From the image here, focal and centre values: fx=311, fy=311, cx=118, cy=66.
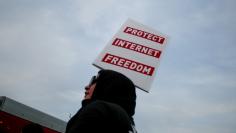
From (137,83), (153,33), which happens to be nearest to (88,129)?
(137,83)

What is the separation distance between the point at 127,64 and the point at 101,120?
100 inches

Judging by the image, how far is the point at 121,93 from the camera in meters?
2.29

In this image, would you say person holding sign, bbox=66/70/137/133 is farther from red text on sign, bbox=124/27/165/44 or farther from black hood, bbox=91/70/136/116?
red text on sign, bbox=124/27/165/44

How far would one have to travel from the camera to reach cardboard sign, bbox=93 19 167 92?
4.43m

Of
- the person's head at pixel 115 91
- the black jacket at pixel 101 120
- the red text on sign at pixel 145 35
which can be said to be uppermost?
the red text on sign at pixel 145 35

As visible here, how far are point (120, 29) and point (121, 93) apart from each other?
293 cm

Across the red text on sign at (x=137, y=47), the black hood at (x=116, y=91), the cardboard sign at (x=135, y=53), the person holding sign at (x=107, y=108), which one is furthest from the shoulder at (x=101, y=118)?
the red text on sign at (x=137, y=47)

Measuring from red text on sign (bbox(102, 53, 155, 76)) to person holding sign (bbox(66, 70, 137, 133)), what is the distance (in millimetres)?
1890

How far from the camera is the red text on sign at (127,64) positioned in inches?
175

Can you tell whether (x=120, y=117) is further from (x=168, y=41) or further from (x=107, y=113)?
(x=168, y=41)

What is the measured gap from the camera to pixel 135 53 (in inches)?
186

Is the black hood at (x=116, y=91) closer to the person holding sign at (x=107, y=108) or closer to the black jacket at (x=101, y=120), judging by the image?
the person holding sign at (x=107, y=108)

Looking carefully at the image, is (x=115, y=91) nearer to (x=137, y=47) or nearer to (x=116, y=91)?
(x=116, y=91)

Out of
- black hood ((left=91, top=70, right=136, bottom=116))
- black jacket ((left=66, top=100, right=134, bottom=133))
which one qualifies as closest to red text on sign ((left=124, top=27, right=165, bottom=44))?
black hood ((left=91, top=70, right=136, bottom=116))
